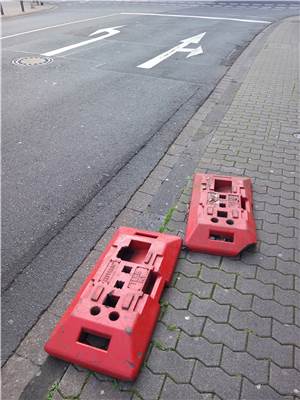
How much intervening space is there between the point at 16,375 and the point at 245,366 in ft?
5.43

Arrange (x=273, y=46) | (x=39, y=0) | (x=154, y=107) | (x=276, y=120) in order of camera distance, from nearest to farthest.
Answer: (x=276, y=120)
(x=154, y=107)
(x=273, y=46)
(x=39, y=0)

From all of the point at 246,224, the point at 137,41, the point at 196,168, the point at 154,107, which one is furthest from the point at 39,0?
the point at 246,224

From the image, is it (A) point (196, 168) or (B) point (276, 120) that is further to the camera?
(B) point (276, 120)

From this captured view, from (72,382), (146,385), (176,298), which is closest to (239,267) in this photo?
(176,298)

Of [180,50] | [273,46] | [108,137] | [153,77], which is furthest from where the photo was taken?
[273,46]

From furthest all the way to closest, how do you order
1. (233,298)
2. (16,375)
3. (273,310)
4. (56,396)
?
1. (233,298)
2. (273,310)
3. (16,375)
4. (56,396)

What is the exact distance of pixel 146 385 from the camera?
2561 mm

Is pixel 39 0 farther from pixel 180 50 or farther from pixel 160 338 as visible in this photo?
pixel 160 338

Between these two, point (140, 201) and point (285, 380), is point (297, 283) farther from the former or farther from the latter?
point (140, 201)

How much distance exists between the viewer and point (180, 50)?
462 inches

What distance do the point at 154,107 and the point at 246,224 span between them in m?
4.17

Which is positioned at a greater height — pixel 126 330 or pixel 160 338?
pixel 126 330

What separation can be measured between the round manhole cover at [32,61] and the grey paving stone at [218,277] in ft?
27.8

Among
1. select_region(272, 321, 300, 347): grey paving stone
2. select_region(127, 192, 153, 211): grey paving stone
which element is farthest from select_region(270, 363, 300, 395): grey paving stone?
select_region(127, 192, 153, 211): grey paving stone
